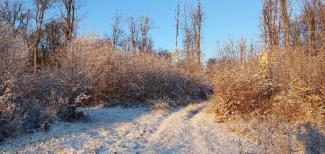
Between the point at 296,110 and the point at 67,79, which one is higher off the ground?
the point at 67,79

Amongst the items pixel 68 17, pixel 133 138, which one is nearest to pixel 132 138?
pixel 133 138

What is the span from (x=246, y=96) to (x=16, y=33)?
28.7ft

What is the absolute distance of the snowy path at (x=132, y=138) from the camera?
972 centimetres

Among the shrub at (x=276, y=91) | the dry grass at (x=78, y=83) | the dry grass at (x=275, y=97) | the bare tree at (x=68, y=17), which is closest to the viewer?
the dry grass at (x=78, y=83)

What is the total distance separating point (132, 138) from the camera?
1131cm

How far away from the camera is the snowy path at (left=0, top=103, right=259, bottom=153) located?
9.72 meters

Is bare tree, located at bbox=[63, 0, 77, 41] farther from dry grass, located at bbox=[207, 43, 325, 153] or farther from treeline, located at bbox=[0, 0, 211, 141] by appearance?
dry grass, located at bbox=[207, 43, 325, 153]

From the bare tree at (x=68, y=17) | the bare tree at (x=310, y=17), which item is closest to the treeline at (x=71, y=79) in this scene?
the bare tree at (x=68, y=17)

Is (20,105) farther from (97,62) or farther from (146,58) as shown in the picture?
(146,58)

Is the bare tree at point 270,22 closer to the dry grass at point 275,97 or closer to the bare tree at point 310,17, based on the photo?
the bare tree at point 310,17

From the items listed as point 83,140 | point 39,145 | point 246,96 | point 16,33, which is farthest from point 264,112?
point 16,33

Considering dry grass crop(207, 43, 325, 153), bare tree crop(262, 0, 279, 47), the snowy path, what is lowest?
the snowy path

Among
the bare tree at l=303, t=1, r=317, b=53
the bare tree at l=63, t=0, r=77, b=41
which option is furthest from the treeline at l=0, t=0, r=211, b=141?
the bare tree at l=303, t=1, r=317, b=53

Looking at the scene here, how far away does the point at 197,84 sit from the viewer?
24.8m
